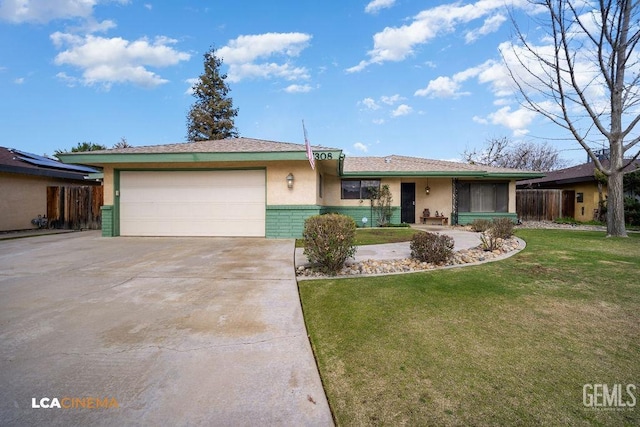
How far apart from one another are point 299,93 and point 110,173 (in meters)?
11.2

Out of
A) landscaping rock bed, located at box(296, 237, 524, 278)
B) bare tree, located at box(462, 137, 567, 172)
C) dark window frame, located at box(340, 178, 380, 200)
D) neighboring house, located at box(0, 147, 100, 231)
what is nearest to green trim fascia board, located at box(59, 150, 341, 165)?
neighboring house, located at box(0, 147, 100, 231)

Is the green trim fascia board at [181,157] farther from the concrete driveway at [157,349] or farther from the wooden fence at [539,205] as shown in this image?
the wooden fence at [539,205]

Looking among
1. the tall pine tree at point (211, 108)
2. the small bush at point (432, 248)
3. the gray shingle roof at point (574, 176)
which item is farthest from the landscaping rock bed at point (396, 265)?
the tall pine tree at point (211, 108)

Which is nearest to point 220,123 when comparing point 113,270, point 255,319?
point 113,270

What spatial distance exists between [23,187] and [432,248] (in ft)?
53.1

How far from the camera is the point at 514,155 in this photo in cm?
3438

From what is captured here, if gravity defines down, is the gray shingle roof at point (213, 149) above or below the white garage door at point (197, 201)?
above

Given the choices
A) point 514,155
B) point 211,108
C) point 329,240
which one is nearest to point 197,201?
point 329,240

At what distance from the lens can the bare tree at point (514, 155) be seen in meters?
32.7

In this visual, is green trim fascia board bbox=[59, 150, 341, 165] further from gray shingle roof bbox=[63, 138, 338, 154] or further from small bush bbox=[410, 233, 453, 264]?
small bush bbox=[410, 233, 453, 264]

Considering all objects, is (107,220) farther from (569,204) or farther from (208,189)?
(569,204)

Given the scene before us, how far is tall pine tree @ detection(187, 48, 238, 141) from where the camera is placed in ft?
92.0

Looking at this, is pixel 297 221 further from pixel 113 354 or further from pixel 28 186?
pixel 28 186

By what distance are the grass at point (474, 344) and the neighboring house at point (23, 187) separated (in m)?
14.2
